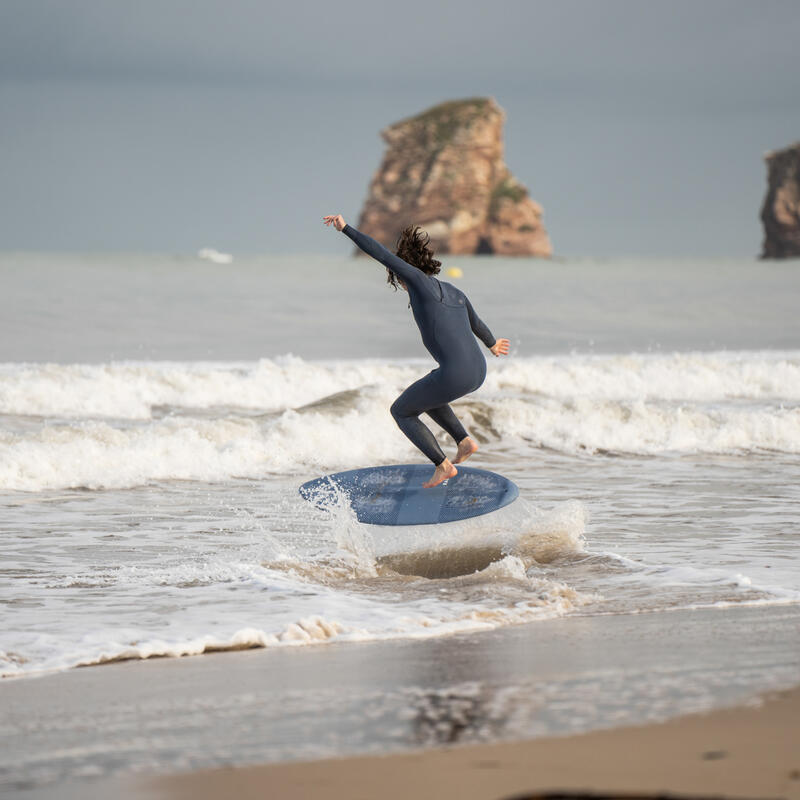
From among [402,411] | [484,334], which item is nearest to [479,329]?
[484,334]

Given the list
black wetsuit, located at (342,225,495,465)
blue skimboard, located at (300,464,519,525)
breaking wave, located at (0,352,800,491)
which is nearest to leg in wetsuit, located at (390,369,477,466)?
black wetsuit, located at (342,225,495,465)

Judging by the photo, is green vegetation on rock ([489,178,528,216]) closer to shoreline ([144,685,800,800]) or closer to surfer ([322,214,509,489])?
surfer ([322,214,509,489])

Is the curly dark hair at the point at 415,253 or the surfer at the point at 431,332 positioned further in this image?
the curly dark hair at the point at 415,253

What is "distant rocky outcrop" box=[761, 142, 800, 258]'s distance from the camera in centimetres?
16338

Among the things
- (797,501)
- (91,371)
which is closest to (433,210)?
(91,371)

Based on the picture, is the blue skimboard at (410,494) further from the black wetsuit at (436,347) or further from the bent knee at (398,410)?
the bent knee at (398,410)

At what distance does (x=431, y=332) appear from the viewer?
25.6 feet

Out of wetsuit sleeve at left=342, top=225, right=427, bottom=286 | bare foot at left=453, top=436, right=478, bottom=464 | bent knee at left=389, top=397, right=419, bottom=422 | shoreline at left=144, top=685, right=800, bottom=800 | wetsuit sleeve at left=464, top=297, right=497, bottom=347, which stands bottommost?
shoreline at left=144, top=685, right=800, bottom=800

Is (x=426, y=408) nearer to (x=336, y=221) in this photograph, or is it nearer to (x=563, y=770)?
(x=336, y=221)

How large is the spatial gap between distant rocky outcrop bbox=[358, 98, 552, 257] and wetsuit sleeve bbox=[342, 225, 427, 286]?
14603 cm

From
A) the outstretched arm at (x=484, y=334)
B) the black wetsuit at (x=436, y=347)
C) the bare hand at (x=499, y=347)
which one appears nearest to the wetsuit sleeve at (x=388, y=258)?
the black wetsuit at (x=436, y=347)

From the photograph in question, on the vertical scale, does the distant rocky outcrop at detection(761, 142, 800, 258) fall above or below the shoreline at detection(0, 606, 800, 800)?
above

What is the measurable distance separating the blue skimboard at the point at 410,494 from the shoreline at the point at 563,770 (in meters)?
4.21

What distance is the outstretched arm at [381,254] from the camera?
7.56 m
